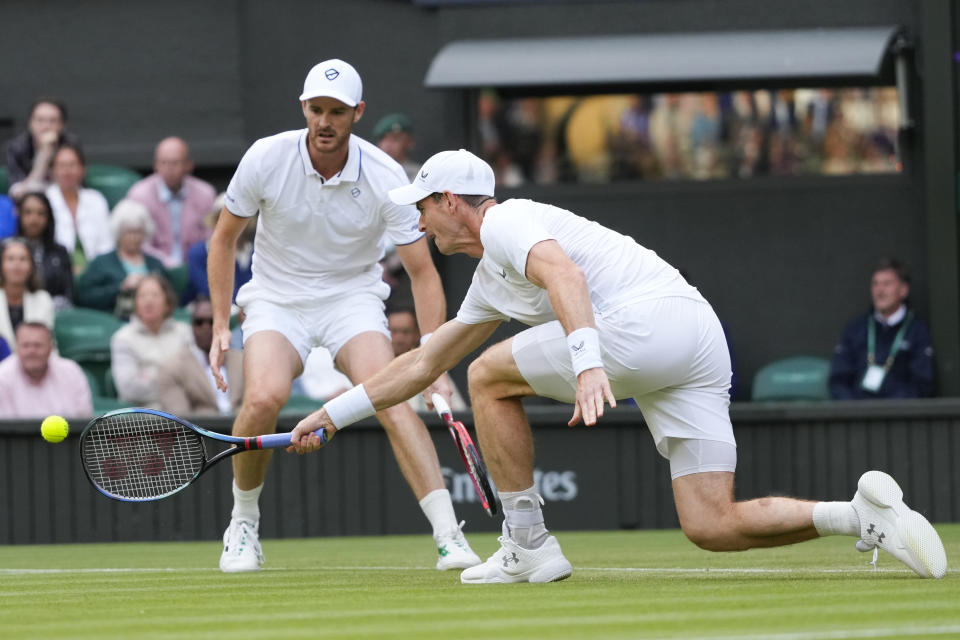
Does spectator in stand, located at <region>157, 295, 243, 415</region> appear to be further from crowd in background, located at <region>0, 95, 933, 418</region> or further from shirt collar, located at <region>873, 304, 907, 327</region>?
shirt collar, located at <region>873, 304, 907, 327</region>

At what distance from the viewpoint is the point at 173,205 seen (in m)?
13.5

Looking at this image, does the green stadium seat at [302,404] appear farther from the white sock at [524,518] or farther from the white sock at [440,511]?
the white sock at [524,518]

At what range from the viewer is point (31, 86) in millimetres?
15930

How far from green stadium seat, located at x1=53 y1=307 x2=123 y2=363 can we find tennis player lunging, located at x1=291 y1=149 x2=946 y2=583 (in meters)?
6.34

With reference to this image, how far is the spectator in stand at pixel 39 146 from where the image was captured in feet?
43.5

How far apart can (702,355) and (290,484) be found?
5542 millimetres

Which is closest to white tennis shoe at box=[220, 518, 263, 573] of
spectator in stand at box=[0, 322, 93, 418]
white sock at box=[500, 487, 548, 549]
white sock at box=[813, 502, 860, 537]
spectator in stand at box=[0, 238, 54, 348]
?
white sock at box=[500, 487, 548, 549]

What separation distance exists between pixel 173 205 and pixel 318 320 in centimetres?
582

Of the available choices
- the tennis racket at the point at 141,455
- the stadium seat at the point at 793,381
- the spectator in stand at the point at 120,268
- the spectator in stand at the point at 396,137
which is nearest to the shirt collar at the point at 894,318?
the stadium seat at the point at 793,381

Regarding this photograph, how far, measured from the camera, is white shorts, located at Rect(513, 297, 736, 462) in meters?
6.09

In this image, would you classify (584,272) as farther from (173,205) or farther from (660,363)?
(173,205)

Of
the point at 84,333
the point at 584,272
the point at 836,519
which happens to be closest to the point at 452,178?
the point at 584,272

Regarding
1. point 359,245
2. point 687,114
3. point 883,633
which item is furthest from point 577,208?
point 883,633

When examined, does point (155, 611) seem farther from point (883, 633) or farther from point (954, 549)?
point (954, 549)
